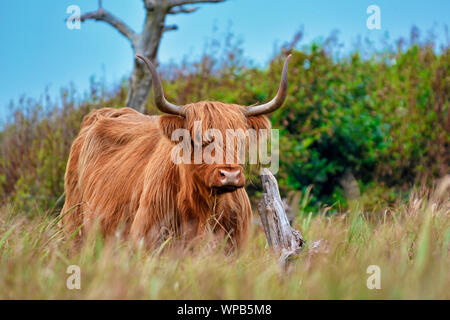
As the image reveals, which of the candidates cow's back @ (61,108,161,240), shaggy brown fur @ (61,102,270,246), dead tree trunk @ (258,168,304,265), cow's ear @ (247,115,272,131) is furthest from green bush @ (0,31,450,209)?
dead tree trunk @ (258,168,304,265)

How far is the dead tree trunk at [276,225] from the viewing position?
372cm

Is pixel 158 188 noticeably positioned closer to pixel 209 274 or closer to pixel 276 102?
pixel 276 102

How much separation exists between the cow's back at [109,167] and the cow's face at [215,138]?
0.60 metres

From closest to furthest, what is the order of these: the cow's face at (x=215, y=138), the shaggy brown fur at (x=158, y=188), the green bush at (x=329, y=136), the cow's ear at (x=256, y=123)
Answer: the cow's face at (x=215, y=138)
the shaggy brown fur at (x=158, y=188)
the cow's ear at (x=256, y=123)
the green bush at (x=329, y=136)

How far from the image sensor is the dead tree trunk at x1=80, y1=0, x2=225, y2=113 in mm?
8031

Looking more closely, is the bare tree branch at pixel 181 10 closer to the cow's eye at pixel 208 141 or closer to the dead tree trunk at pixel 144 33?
the dead tree trunk at pixel 144 33

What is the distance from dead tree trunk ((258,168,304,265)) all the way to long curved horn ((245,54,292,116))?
643mm

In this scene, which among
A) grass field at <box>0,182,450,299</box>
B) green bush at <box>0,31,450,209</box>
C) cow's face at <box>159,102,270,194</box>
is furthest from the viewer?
green bush at <box>0,31,450,209</box>

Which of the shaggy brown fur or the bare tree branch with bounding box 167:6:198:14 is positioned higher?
the bare tree branch with bounding box 167:6:198:14

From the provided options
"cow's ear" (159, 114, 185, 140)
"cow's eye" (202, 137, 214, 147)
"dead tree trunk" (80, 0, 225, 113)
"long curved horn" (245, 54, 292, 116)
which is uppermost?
"dead tree trunk" (80, 0, 225, 113)

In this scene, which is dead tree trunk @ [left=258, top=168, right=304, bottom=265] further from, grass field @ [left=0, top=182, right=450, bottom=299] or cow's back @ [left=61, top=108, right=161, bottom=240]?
cow's back @ [left=61, top=108, right=161, bottom=240]

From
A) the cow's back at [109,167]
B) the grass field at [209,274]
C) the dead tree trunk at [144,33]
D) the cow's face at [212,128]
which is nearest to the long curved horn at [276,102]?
the cow's face at [212,128]

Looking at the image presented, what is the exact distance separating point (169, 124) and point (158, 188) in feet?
1.76

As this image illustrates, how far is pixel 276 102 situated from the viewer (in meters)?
4.18
